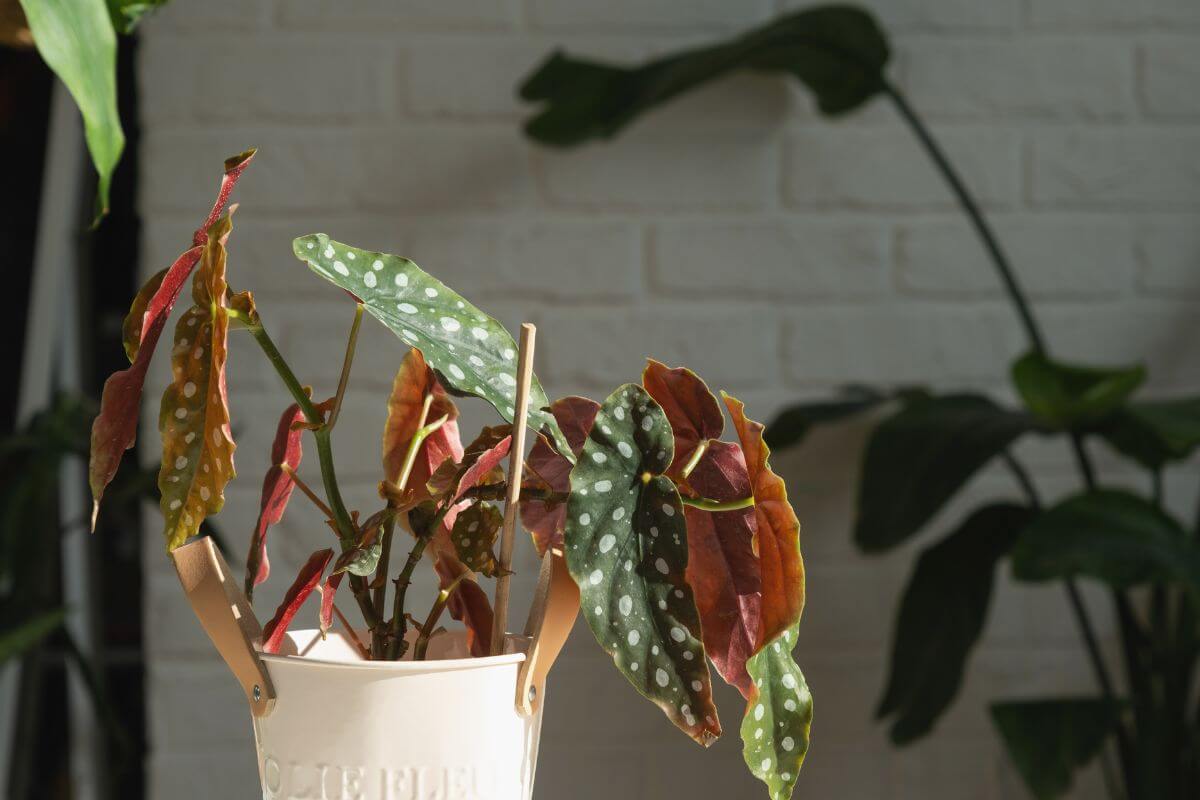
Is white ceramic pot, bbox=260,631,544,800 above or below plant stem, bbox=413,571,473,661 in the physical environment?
below

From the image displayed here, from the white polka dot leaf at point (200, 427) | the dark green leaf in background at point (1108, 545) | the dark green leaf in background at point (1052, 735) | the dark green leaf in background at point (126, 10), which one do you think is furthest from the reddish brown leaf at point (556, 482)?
the dark green leaf in background at point (1052, 735)

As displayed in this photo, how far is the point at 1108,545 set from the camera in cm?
86

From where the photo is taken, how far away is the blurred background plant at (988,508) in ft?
2.90

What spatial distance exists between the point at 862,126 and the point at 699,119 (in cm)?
18

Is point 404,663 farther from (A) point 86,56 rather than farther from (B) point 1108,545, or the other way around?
(B) point 1108,545

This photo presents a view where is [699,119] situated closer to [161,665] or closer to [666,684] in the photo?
[161,665]

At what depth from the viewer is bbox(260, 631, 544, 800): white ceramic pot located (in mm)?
376

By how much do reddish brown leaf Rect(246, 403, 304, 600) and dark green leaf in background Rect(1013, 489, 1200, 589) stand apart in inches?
23.3

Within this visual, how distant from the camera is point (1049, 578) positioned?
0.84 m

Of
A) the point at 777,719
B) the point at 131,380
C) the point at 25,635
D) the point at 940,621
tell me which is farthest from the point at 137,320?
the point at 940,621

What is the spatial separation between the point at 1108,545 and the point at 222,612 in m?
0.70

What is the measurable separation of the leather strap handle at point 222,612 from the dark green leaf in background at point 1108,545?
0.62 meters

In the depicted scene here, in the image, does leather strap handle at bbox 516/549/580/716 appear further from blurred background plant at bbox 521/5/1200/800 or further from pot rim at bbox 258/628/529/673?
blurred background plant at bbox 521/5/1200/800

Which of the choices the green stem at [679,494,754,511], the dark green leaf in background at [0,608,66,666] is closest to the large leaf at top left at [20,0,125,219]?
the green stem at [679,494,754,511]
